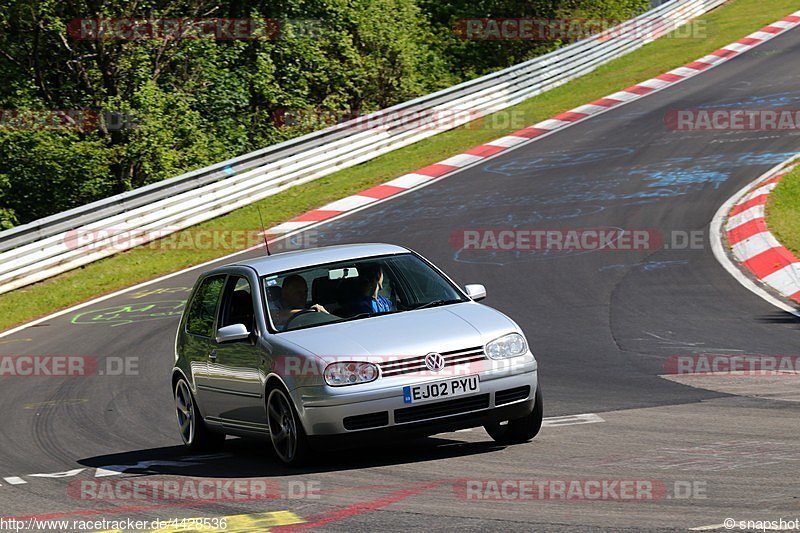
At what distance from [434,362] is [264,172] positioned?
17.2 m

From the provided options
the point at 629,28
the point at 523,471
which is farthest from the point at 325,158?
the point at 523,471

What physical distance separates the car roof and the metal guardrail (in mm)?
11389

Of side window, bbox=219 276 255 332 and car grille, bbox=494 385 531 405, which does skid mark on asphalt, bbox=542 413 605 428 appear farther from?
side window, bbox=219 276 255 332

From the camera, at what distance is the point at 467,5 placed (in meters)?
42.9

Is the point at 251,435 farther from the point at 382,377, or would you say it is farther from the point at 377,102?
the point at 377,102

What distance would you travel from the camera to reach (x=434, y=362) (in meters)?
7.49
